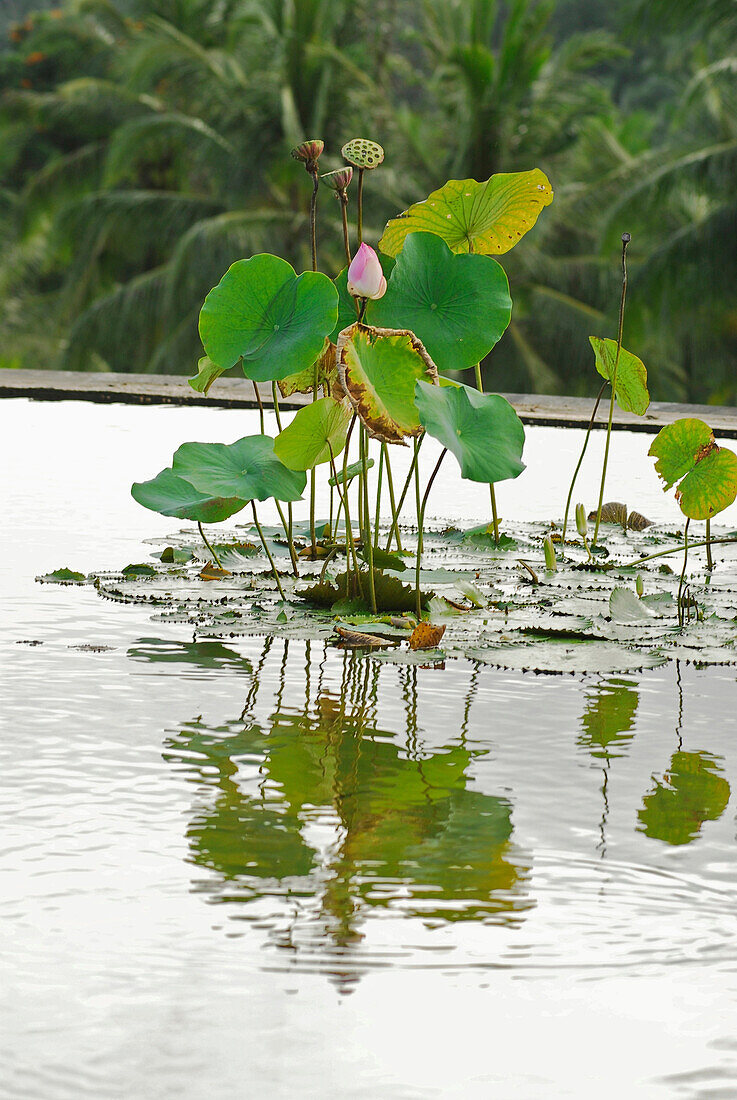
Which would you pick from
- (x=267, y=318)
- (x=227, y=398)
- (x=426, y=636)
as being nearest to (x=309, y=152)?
(x=267, y=318)

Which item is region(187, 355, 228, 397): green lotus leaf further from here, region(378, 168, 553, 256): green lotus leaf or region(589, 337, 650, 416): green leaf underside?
region(589, 337, 650, 416): green leaf underside

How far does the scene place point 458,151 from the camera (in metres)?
16.4

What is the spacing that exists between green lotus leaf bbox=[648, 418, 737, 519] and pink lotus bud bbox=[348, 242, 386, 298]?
582 mm

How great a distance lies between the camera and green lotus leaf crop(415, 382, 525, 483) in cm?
217

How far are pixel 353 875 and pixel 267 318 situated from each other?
1315mm

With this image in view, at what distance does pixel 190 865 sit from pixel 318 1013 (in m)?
0.31

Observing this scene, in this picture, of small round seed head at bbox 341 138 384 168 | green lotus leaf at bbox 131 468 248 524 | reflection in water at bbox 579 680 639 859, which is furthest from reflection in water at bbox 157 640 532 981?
small round seed head at bbox 341 138 384 168

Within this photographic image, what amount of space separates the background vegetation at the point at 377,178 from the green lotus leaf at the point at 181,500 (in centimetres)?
1333

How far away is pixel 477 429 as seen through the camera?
7.59 feet

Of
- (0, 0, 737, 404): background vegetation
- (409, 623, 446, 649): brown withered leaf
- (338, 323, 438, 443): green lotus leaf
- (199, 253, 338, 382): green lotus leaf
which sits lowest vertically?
(409, 623, 446, 649): brown withered leaf

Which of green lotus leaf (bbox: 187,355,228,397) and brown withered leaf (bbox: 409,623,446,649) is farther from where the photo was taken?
green lotus leaf (bbox: 187,355,228,397)

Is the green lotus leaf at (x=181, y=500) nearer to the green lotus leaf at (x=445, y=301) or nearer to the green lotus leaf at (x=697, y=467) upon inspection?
the green lotus leaf at (x=445, y=301)

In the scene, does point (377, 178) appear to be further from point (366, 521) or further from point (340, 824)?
point (340, 824)

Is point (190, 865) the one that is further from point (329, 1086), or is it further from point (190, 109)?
point (190, 109)
